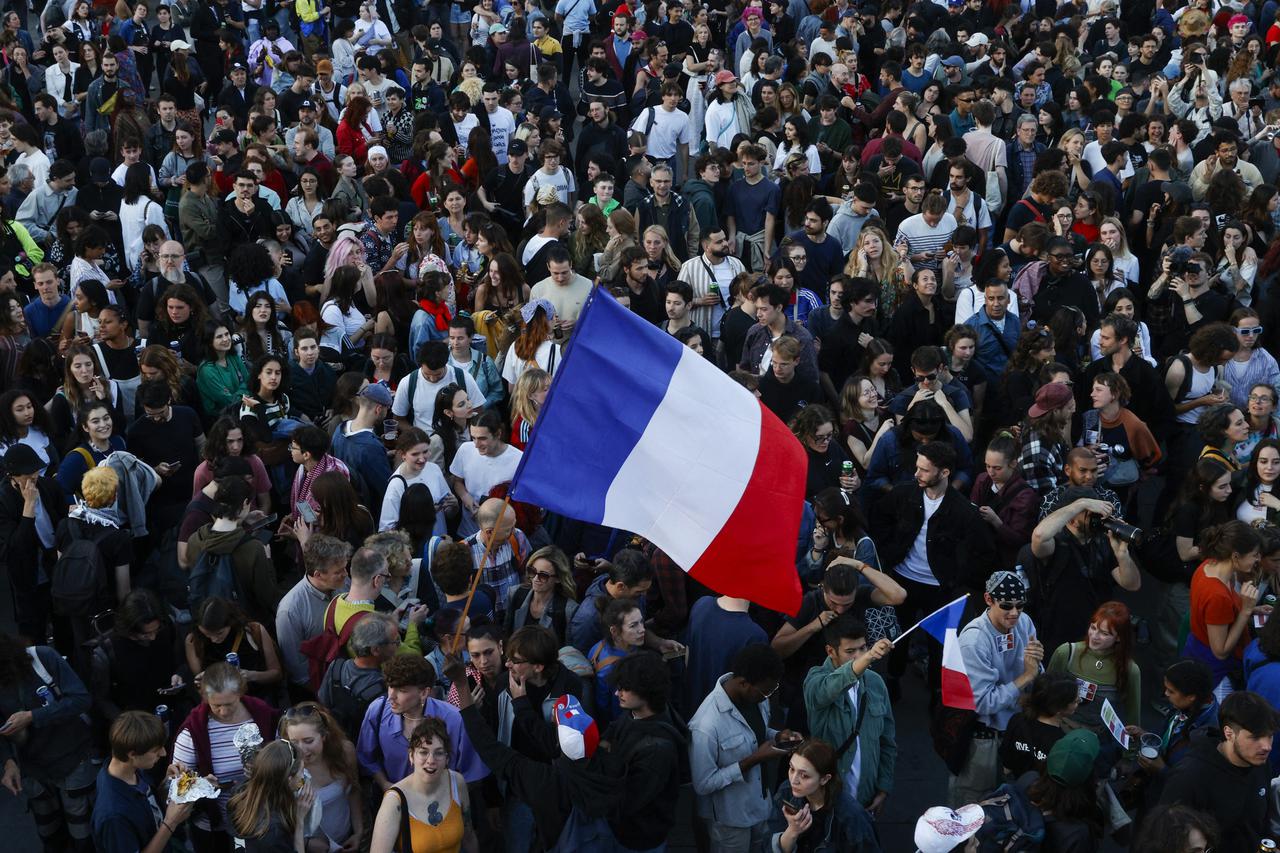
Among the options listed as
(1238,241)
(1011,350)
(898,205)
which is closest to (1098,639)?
(1011,350)

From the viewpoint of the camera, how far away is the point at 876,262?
10.9 m

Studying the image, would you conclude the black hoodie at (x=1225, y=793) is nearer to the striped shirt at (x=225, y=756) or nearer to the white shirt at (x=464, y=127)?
the striped shirt at (x=225, y=756)

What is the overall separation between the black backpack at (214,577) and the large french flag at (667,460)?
2.25 meters

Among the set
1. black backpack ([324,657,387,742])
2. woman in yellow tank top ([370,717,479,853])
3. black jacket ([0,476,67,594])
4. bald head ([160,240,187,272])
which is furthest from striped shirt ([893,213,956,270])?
woman in yellow tank top ([370,717,479,853])

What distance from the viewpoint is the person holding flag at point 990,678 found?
684 centimetres

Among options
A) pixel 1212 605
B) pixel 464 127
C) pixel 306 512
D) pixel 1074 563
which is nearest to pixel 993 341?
pixel 1074 563

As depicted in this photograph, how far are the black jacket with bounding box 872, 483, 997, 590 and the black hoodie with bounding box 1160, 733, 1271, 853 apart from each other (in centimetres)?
212

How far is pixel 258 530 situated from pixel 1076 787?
457 centimetres

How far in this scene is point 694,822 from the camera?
6.70 m

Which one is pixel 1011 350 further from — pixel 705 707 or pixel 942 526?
pixel 705 707

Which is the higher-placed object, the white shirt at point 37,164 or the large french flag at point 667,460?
the large french flag at point 667,460

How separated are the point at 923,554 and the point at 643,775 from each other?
9.20 ft

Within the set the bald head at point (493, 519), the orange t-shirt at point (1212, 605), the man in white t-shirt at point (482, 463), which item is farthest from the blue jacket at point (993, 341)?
the bald head at point (493, 519)

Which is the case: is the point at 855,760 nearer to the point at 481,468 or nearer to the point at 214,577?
the point at 481,468
